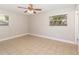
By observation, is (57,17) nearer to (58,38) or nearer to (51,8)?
(51,8)

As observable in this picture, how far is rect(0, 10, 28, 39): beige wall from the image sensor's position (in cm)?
144

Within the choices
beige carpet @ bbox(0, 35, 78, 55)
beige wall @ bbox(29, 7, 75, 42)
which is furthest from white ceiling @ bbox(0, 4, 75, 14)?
beige carpet @ bbox(0, 35, 78, 55)

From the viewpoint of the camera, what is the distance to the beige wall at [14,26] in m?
1.44

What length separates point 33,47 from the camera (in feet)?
4.90

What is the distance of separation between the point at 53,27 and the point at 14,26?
56 cm

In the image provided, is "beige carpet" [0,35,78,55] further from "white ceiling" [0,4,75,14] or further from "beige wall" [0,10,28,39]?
"white ceiling" [0,4,75,14]

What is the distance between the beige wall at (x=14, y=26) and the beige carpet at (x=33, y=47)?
10 cm

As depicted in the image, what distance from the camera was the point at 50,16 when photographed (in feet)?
5.06

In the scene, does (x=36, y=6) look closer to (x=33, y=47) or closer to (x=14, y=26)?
(x=14, y=26)

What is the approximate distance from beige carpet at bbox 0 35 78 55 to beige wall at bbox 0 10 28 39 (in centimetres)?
10

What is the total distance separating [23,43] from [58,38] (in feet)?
1.65

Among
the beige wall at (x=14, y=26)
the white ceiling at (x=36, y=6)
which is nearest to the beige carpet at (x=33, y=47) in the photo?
the beige wall at (x=14, y=26)

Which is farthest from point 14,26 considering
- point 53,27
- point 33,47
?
point 53,27

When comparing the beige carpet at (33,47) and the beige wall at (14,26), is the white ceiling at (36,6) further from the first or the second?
the beige carpet at (33,47)
